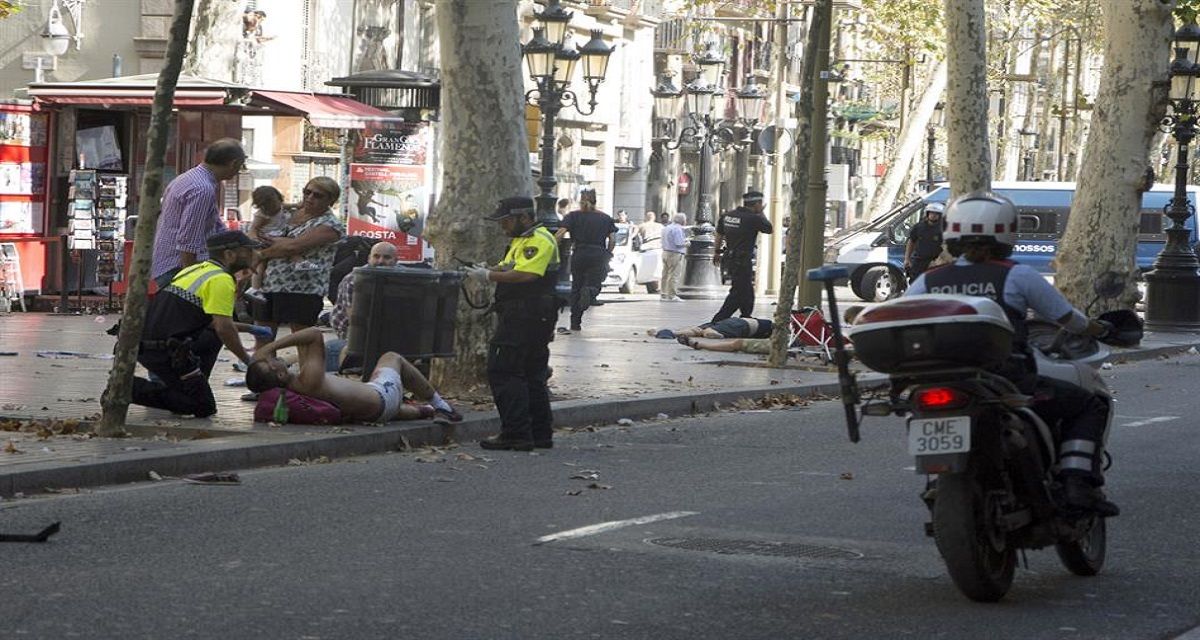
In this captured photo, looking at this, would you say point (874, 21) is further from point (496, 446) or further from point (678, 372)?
point (496, 446)

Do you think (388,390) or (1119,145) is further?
(1119,145)

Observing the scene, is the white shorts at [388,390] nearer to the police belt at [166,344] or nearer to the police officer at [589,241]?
the police belt at [166,344]

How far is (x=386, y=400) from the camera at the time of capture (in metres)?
13.3

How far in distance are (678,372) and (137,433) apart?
800 cm

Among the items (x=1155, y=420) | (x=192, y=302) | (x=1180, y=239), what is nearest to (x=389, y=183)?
(x=1180, y=239)

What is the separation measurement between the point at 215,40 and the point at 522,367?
24.0m

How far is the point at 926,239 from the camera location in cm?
2614

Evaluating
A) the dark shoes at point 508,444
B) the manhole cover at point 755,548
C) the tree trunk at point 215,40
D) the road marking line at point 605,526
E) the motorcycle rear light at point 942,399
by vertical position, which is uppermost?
the tree trunk at point 215,40

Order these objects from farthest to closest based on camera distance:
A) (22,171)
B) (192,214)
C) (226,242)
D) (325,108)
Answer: (325,108)
(22,171)
(192,214)
(226,242)

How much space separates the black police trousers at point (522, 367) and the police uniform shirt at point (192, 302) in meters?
1.59

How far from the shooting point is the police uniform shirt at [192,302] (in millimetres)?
13317

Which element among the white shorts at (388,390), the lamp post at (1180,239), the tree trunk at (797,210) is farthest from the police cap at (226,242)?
the lamp post at (1180,239)

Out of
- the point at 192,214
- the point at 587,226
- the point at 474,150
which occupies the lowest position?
the point at 587,226

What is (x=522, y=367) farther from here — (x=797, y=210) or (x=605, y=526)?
(x=797, y=210)
